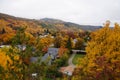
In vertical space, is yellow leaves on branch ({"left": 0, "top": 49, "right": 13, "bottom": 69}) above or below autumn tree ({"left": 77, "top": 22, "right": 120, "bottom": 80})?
above

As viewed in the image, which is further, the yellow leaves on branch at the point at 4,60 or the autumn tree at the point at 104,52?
the autumn tree at the point at 104,52

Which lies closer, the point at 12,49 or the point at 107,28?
the point at 12,49

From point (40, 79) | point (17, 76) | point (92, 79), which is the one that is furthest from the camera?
point (92, 79)

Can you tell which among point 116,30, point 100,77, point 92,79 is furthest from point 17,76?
point 116,30

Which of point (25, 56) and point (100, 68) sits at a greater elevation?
point (25, 56)

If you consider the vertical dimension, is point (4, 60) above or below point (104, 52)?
above

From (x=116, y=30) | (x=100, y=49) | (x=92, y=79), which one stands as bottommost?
(x=92, y=79)

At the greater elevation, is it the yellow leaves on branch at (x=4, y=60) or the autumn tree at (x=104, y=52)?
the yellow leaves on branch at (x=4, y=60)

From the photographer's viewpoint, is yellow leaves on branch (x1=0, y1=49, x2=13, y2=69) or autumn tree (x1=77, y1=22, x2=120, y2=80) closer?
yellow leaves on branch (x1=0, y1=49, x2=13, y2=69)

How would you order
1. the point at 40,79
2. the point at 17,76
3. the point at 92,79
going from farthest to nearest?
the point at 92,79 → the point at 40,79 → the point at 17,76

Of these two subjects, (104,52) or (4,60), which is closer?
(4,60)

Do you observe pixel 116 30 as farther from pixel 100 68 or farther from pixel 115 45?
pixel 100 68
